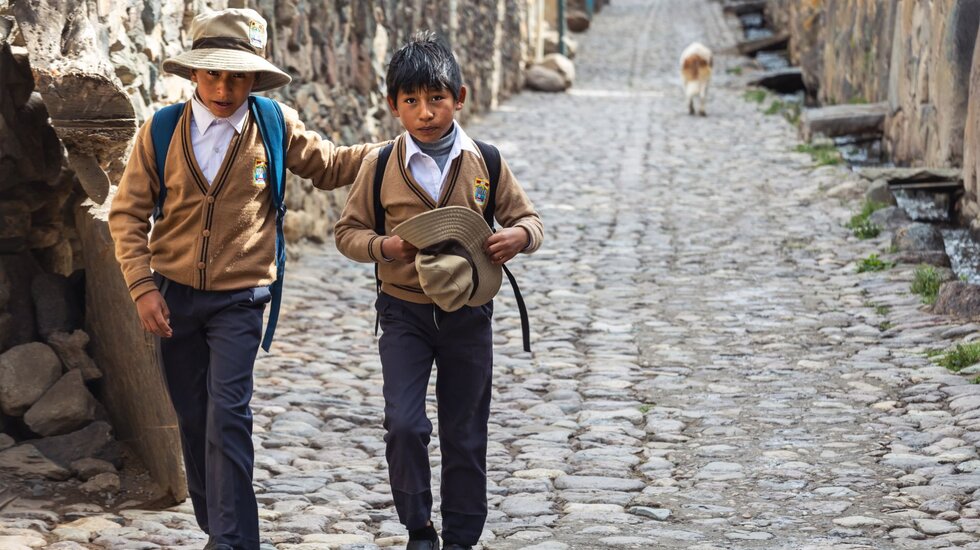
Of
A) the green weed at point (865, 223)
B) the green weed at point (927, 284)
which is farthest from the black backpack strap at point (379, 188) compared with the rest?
the green weed at point (865, 223)

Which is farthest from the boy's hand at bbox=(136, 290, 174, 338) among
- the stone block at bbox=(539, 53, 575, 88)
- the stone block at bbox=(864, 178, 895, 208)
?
the stone block at bbox=(539, 53, 575, 88)

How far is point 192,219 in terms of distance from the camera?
3.76 meters

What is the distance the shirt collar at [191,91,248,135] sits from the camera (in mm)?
3764

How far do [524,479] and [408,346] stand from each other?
1.46 meters

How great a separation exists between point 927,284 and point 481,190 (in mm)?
4692

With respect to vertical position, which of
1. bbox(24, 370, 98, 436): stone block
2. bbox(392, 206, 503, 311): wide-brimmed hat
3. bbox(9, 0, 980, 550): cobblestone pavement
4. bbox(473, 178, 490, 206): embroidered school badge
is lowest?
bbox(9, 0, 980, 550): cobblestone pavement

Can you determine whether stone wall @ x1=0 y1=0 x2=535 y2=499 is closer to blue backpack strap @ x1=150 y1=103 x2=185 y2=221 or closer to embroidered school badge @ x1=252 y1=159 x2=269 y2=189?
blue backpack strap @ x1=150 y1=103 x2=185 y2=221

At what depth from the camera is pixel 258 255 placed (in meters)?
3.83

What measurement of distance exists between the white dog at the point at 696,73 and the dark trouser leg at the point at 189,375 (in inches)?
525

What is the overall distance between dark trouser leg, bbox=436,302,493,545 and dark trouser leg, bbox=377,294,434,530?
80 millimetres

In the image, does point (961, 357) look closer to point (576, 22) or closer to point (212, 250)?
point (212, 250)

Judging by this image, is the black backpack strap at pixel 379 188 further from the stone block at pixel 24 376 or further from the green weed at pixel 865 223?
the green weed at pixel 865 223

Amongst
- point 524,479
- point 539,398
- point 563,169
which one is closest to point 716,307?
point 539,398

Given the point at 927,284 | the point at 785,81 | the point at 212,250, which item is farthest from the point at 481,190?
the point at 785,81
